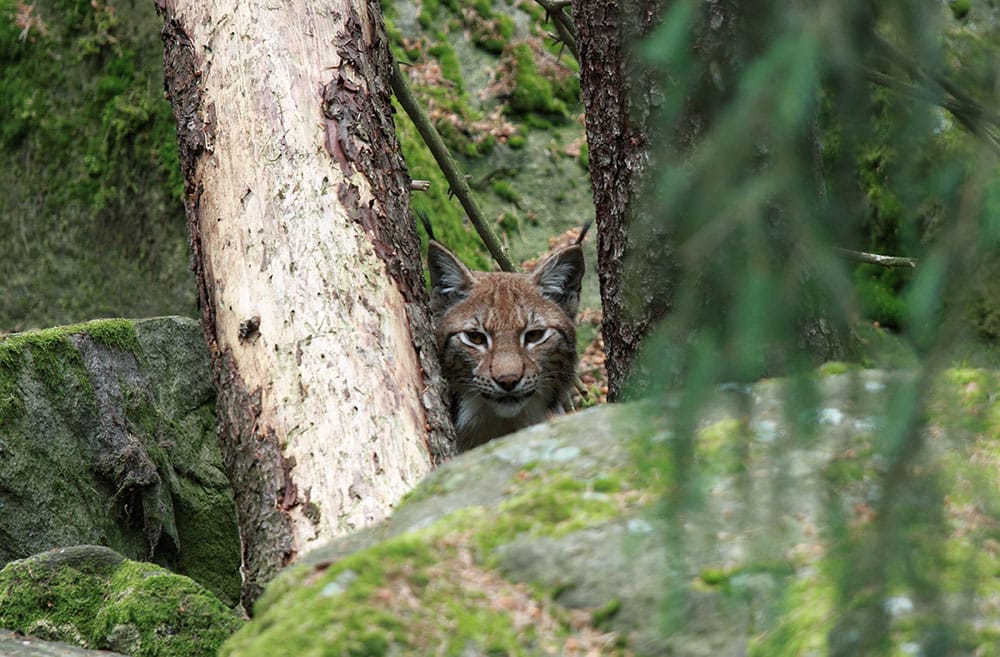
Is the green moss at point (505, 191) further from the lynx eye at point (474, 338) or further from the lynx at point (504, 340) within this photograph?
the lynx eye at point (474, 338)

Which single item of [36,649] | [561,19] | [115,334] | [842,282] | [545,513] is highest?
[561,19]

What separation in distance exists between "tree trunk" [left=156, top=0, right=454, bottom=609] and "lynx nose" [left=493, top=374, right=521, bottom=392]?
1.08m

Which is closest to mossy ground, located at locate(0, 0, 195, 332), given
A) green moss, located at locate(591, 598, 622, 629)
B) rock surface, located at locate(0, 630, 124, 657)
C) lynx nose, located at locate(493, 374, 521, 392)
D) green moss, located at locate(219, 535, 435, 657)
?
lynx nose, located at locate(493, 374, 521, 392)

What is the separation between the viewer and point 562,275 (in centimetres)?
616

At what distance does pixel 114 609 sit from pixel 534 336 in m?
2.59

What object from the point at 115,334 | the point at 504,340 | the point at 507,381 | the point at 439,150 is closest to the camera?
the point at 507,381

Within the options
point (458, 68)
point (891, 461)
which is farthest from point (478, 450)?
point (458, 68)

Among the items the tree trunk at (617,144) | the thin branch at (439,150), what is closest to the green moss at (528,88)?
the thin branch at (439,150)

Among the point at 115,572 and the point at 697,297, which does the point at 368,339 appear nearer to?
the point at 115,572

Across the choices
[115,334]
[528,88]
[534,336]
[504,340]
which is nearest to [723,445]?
[504,340]

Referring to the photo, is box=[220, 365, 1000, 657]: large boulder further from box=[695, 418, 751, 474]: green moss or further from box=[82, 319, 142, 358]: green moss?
box=[82, 319, 142, 358]: green moss

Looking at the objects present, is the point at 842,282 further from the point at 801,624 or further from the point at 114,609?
the point at 114,609

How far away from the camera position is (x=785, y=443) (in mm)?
2131

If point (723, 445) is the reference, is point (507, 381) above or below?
below
